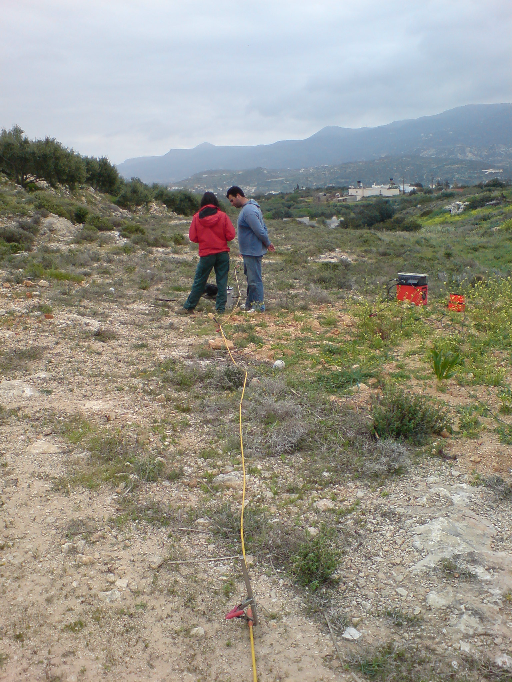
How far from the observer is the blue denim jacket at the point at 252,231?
7.14m

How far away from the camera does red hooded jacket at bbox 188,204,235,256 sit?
7312 millimetres

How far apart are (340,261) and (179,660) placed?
11164mm

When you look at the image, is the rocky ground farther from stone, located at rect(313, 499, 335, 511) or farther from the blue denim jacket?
the blue denim jacket

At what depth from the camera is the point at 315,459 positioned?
352cm

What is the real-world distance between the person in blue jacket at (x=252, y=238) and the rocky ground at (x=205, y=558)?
3394mm

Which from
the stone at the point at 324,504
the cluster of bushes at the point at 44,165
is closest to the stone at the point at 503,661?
the stone at the point at 324,504

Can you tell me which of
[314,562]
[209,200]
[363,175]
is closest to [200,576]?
[314,562]

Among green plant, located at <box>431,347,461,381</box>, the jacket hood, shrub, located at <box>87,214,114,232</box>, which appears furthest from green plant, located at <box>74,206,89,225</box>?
green plant, located at <box>431,347,461,381</box>

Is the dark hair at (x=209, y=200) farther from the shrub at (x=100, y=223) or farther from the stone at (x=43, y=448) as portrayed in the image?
the shrub at (x=100, y=223)

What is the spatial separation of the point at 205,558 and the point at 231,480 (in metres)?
0.70

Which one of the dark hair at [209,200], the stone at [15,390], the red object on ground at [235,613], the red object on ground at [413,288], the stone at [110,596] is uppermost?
the dark hair at [209,200]

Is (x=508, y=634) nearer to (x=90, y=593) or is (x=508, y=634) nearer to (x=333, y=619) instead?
(x=333, y=619)

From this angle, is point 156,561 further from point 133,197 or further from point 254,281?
point 133,197

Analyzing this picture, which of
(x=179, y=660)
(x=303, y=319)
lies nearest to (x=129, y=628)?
(x=179, y=660)
